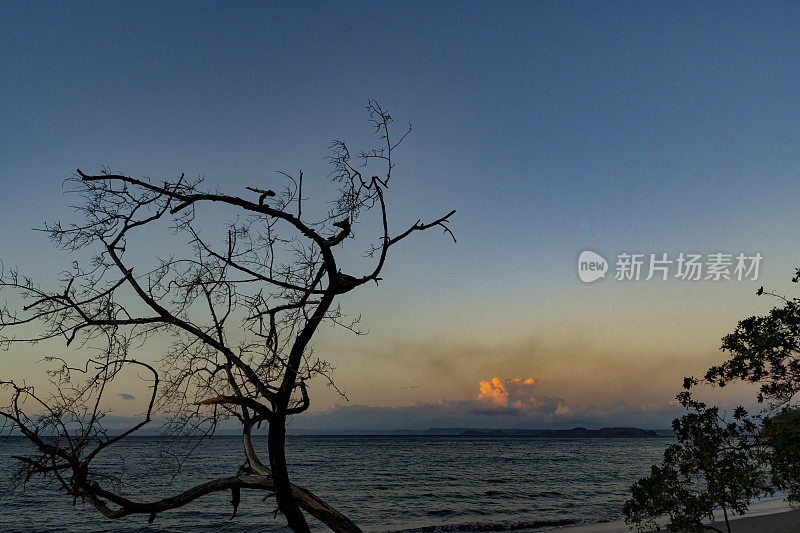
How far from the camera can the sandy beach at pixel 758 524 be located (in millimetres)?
15488

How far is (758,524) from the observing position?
Result: 1644cm

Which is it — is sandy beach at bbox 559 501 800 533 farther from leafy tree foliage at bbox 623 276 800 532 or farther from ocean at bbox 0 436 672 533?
leafy tree foliage at bbox 623 276 800 532

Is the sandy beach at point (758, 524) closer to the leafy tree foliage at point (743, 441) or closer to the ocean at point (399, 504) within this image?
the ocean at point (399, 504)

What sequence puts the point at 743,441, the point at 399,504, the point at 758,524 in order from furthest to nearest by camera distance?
the point at 399,504, the point at 758,524, the point at 743,441

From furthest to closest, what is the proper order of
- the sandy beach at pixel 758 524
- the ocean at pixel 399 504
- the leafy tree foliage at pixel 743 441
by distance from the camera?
the ocean at pixel 399 504 → the sandy beach at pixel 758 524 → the leafy tree foliage at pixel 743 441

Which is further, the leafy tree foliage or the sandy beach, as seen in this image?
the sandy beach

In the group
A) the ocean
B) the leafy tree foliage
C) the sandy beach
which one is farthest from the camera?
the ocean

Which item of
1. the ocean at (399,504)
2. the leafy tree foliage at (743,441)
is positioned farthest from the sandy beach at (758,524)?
the leafy tree foliage at (743,441)

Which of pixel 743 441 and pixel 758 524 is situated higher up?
pixel 743 441

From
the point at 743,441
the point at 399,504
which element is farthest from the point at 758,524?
the point at 399,504

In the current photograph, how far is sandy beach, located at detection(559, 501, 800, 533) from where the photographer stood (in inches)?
610

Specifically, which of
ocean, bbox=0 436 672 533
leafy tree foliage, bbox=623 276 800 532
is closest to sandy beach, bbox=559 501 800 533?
ocean, bbox=0 436 672 533

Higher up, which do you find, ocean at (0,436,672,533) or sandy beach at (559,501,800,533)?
sandy beach at (559,501,800,533)

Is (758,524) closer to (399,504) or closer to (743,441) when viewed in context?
(743,441)
